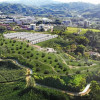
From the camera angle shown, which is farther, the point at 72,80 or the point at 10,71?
the point at 10,71

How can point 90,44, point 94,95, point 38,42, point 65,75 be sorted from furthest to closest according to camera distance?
point 90,44 < point 38,42 < point 65,75 < point 94,95

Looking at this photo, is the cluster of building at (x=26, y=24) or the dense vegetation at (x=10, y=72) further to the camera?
the cluster of building at (x=26, y=24)

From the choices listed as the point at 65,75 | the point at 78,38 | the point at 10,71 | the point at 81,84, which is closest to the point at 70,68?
the point at 65,75

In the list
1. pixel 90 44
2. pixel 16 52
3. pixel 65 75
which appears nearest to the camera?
pixel 65 75

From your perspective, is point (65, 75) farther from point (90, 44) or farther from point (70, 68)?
point (90, 44)

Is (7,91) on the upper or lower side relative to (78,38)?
lower

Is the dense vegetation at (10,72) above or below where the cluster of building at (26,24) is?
below

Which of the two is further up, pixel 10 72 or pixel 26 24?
pixel 26 24

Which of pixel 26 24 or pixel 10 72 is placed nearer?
pixel 10 72

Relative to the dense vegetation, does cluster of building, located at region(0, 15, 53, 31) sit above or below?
above

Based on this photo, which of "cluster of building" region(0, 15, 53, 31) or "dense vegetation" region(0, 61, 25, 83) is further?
"cluster of building" region(0, 15, 53, 31)
